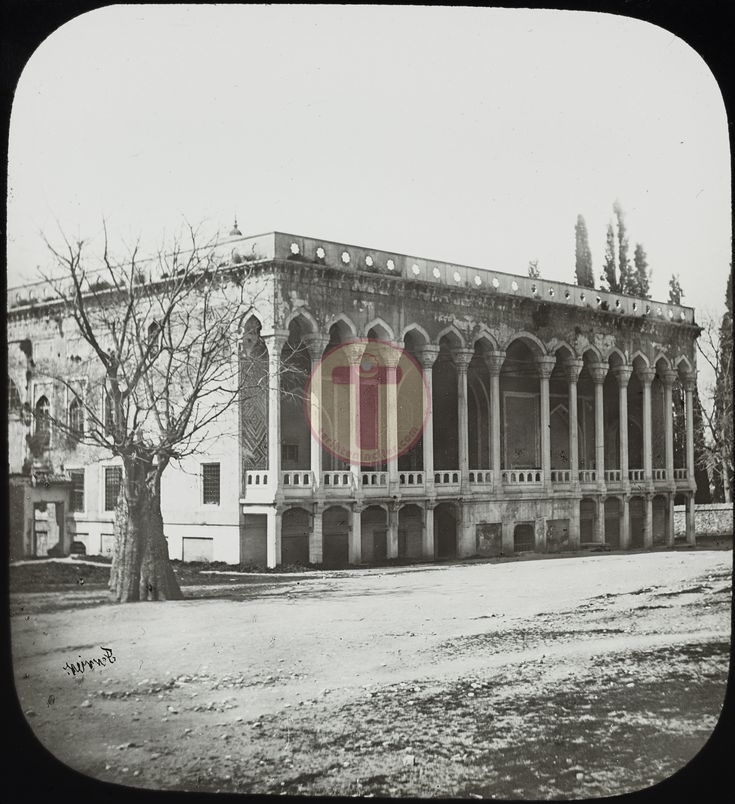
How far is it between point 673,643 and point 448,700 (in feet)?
4.68

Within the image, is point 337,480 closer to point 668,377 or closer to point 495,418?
point 495,418

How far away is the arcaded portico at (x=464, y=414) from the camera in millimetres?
5910

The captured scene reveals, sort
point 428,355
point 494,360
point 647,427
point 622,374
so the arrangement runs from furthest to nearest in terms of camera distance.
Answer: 1. point 622,374
2. point 647,427
3. point 494,360
4. point 428,355

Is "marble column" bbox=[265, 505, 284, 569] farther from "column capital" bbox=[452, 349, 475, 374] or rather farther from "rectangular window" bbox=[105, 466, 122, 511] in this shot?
"column capital" bbox=[452, 349, 475, 374]

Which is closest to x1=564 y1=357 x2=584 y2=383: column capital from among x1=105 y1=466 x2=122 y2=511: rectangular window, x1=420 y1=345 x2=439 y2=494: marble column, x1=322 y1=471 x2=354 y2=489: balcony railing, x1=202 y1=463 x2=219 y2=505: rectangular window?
x1=420 y1=345 x2=439 y2=494: marble column

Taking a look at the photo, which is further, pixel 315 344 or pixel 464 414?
pixel 464 414

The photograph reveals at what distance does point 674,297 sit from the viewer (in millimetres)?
6004

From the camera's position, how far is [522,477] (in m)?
6.48

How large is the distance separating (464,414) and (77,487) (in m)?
2.41

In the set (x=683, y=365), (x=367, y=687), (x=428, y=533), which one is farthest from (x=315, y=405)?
(x=683, y=365)

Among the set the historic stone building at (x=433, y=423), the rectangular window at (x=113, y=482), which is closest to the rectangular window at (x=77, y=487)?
the historic stone building at (x=433, y=423)

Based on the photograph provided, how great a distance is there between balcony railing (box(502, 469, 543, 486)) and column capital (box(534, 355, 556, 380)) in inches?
27.2

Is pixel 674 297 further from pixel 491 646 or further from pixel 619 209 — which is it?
pixel 491 646
